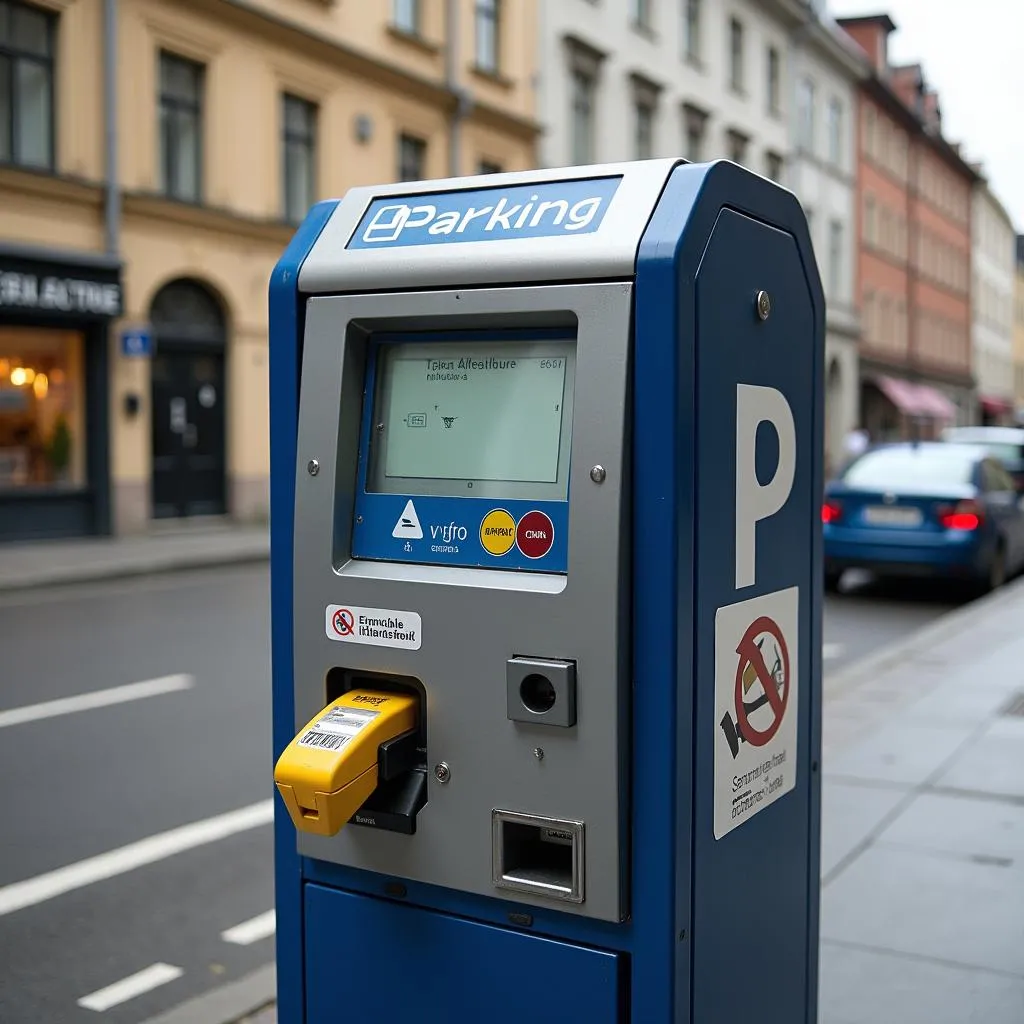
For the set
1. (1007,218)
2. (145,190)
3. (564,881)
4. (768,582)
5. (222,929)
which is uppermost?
(1007,218)

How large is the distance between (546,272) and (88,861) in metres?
3.53

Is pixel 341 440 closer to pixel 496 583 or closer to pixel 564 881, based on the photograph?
pixel 496 583

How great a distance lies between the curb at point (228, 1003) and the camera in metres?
3.28

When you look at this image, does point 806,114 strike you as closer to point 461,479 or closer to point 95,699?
point 95,699

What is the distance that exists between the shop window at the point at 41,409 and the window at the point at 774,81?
79.8ft

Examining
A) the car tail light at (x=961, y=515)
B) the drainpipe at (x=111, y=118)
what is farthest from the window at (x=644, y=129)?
the car tail light at (x=961, y=515)

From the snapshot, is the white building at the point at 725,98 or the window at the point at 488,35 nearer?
the window at the point at 488,35

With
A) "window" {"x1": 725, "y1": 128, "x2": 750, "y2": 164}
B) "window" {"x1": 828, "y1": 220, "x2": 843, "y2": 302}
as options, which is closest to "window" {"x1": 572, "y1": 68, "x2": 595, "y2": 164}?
"window" {"x1": 725, "y1": 128, "x2": 750, "y2": 164}

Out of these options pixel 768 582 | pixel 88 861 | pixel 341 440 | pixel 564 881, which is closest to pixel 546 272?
pixel 341 440

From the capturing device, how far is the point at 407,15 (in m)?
21.0

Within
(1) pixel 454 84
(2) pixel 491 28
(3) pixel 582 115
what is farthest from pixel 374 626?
(3) pixel 582 115

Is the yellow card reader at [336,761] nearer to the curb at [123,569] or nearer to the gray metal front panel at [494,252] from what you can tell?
the gray metal front panel at [494,252]

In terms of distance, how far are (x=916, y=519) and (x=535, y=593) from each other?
10191 mm

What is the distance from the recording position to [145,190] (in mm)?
16500
